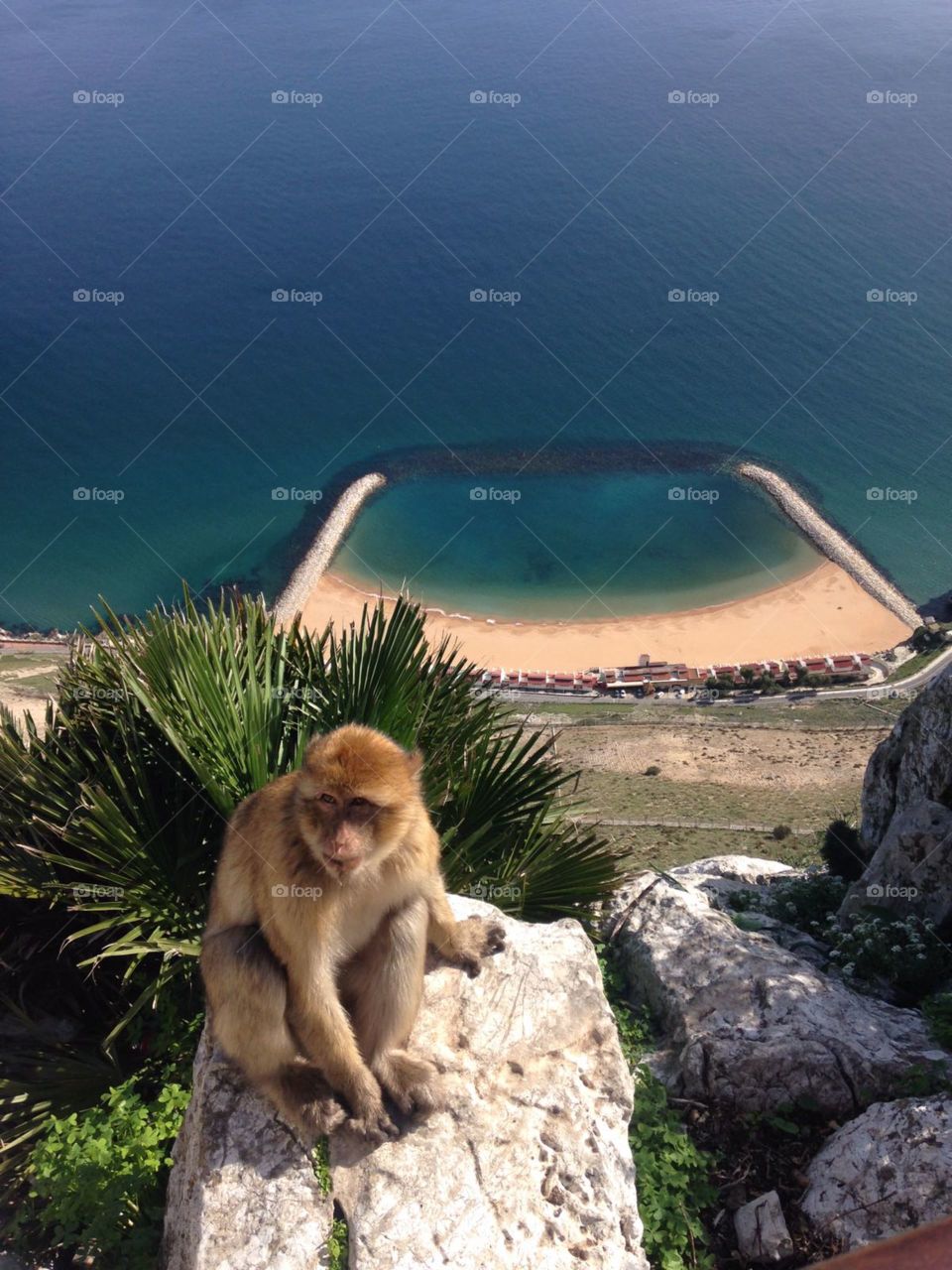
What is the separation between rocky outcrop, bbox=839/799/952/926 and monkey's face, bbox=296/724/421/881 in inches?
259

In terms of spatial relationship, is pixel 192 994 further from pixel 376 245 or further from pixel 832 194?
pixel 832 194

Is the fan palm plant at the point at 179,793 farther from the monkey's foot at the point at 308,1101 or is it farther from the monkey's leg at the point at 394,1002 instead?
the monkey's leg at the point at 394,1002

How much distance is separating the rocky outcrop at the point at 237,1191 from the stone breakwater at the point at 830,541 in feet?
170

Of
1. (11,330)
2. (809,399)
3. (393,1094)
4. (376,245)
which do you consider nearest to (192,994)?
(393,1094)

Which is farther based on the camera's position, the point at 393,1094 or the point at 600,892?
the point at 600,892

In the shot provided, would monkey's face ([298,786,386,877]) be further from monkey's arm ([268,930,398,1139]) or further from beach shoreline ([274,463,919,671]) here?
beach shoreline ([274,463,919,671])

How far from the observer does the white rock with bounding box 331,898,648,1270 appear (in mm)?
4223

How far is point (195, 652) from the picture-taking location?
21.7 ft

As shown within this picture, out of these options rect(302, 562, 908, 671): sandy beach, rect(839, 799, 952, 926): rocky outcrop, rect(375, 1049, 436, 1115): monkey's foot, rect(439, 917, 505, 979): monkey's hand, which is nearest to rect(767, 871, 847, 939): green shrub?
rect(839, 799, 952, 926): rocky outcrop

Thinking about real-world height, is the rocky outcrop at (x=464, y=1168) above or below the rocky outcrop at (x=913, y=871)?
below

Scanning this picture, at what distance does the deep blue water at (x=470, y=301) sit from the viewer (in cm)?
5784

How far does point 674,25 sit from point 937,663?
99626mm

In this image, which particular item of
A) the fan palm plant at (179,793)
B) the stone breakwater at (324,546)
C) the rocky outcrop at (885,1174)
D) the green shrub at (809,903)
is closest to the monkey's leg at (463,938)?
the fan palm plant at (179,793)

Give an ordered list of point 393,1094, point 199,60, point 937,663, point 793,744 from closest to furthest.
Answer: point 393,1094
point 793,744
point 937,663
point 199,60
